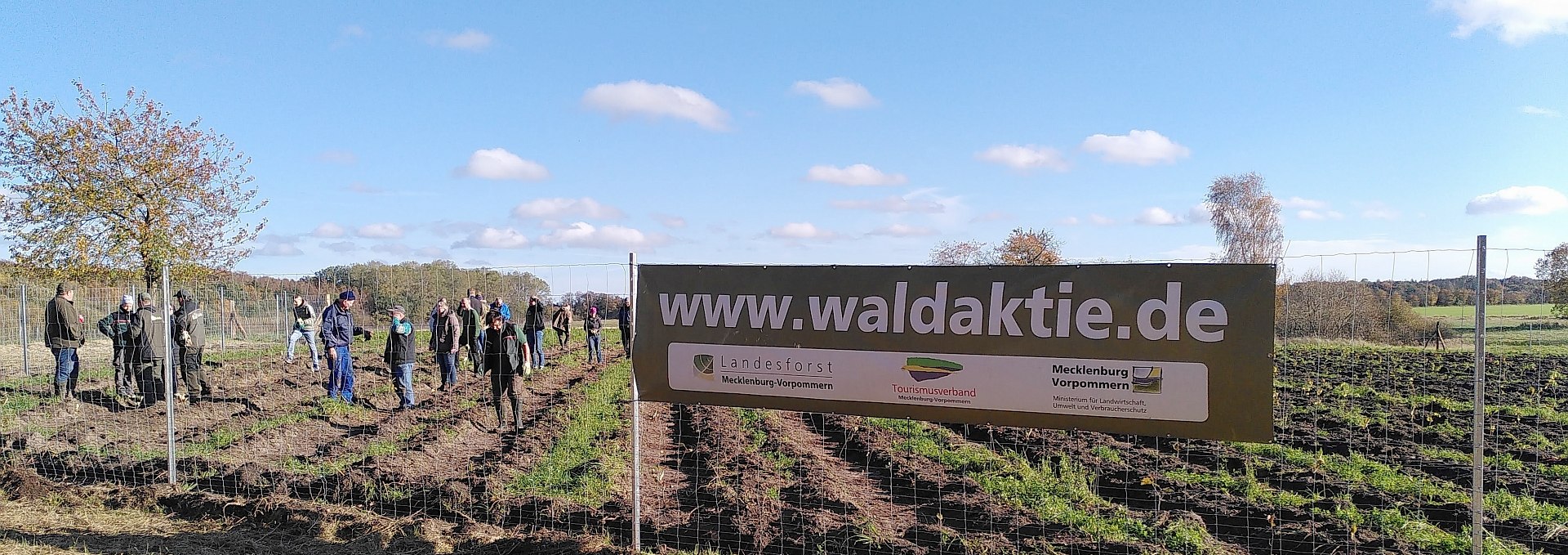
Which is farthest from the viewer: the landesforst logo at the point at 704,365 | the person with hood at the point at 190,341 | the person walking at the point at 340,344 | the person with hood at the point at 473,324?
the person with hood at the point at 190,341

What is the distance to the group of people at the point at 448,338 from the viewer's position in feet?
29.1

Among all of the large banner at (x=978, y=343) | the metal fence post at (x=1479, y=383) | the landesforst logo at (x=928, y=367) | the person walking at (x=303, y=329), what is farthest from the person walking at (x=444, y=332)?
the metal fence post at (x=1479, y=383)

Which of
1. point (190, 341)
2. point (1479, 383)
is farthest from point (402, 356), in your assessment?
point (1479, 383)

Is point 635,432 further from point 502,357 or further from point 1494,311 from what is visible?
point 1494,311

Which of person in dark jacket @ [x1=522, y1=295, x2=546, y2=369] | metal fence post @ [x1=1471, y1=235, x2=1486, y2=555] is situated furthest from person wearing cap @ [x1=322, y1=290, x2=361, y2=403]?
metal fence post @ [x1=1471, y1=235, x2=1486, y2=555]

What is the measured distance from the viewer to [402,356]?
1018 centimetres

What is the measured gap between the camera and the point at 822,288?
4852mm

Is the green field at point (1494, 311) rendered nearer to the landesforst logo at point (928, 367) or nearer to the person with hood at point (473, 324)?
the landesforst logo at point (928, 367)

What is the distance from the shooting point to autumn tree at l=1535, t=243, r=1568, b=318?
4.68 metres

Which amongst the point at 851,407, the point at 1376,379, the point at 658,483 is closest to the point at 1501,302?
the point at 851,407

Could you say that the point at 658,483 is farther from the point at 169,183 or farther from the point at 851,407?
the point at 169,183

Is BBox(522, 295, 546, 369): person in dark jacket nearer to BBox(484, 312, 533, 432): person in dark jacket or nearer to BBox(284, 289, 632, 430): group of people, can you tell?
BBox(284, 289, 632, 430): group of people

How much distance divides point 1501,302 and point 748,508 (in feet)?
17.5

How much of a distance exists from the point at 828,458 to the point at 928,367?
3892 millimetres
